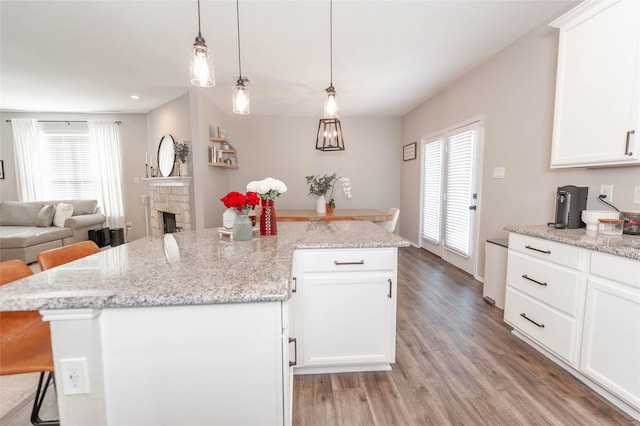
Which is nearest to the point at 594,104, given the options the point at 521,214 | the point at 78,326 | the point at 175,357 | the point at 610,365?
the point at 521,214

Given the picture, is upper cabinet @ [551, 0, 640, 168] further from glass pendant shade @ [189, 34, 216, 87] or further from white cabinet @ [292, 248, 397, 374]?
glass pendant shade @ [189, 34, 216, 87]

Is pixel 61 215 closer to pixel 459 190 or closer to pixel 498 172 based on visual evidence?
pixel 459 190

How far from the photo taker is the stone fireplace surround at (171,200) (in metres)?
4.15

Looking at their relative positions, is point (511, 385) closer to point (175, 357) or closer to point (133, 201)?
point (175, 357)

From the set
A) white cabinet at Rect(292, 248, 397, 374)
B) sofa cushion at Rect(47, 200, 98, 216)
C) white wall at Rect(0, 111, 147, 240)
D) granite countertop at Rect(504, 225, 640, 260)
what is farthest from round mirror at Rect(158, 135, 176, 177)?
granite countertop at Rect(504, 225, 640, 260)

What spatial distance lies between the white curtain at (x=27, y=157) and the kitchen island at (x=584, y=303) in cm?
749

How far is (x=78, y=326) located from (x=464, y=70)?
4.07 meters

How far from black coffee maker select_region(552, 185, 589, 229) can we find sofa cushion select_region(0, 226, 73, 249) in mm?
5997

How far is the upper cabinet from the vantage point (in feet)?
5.03

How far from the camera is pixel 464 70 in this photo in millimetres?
3301

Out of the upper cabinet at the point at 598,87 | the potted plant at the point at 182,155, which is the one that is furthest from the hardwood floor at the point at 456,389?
the potted plant at the point at 182,155

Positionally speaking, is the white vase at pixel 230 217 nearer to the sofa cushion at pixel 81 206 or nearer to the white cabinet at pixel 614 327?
the white cabinet at pixel 614 327

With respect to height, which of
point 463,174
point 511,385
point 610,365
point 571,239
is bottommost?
point 511,385

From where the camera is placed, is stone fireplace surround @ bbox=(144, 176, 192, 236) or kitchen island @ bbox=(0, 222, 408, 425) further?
stone fireplace surround @ bbox=(144, 176, 192, 236)
